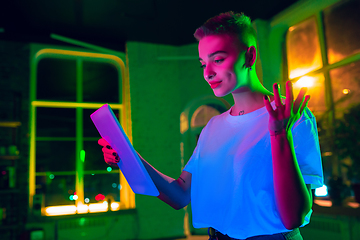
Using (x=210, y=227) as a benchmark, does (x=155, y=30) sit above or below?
above

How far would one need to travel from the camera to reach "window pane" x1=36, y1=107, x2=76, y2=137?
17.5 ft

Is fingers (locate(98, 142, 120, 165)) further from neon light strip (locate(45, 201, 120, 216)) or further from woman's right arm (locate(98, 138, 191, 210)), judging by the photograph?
neon light strip (locate(45, 201, 120, 216))

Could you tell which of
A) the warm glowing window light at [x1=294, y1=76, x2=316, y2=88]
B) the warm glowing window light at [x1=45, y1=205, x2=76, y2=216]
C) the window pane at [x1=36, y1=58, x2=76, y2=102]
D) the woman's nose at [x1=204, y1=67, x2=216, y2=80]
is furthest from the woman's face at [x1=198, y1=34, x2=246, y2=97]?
the window pane at [x1=36, y1=58, x2=76, y2=102]

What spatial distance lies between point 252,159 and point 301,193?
15 cm

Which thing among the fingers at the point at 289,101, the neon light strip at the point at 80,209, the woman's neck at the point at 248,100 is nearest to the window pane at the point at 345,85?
the woman's neck at the point at 248,100

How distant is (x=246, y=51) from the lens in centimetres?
78

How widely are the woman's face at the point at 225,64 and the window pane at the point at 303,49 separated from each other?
440 centimetres

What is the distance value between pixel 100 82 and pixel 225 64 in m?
5.52

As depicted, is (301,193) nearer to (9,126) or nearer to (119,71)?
(9,126)

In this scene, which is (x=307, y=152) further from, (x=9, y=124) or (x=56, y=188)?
(x=56, y=188)

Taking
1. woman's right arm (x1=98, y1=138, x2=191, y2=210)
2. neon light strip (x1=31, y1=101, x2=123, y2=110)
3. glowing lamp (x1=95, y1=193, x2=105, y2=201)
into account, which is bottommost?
glowing lamp (x1=95, y1=193, x2=105, y2=201)

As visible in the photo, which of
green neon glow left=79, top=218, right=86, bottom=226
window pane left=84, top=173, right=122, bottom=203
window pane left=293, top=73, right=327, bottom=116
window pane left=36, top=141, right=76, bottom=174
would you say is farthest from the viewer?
window pane left=84, top=173, right=122, bottom=203

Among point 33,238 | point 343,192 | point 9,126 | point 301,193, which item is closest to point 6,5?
point 9,126

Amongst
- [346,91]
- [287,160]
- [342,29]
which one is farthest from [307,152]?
[342,29]
